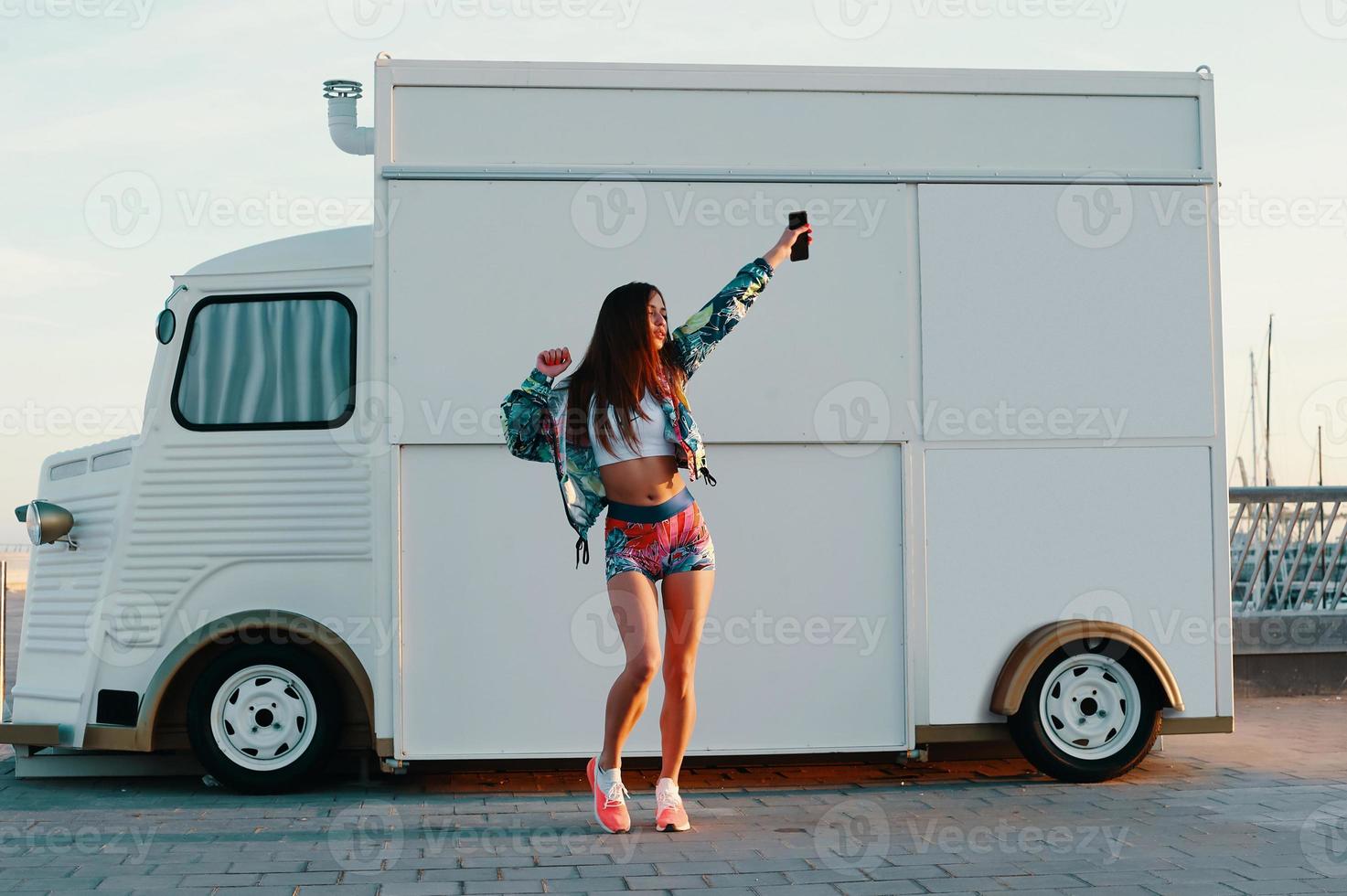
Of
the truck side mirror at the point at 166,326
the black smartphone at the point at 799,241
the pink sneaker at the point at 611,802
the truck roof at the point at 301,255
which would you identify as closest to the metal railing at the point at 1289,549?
the black smartphone at the point at 799,241

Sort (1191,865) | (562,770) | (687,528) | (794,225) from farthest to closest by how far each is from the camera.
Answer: (562,770), (794,225), (687,528), (1191,865)

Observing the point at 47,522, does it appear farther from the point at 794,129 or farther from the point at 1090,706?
the point at 1090,706

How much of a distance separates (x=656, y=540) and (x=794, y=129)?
209cm

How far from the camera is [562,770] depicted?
636 cm

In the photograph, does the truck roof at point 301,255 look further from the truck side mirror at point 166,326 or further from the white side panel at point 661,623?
the white side panel at point 661,623

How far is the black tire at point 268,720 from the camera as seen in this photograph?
585 cm

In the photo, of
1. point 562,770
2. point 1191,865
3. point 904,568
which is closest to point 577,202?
point 904,568

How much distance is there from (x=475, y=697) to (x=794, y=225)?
236cm

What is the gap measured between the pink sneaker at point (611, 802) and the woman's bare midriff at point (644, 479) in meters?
1.00

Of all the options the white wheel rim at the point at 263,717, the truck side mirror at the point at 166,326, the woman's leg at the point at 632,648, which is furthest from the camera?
the truck side mirror at the point at 166,326

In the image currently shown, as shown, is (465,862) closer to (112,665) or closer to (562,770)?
(562,770)

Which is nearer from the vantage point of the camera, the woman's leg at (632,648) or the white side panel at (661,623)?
the woman's leg at (632,648)

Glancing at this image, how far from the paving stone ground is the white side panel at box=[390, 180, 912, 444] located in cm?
155

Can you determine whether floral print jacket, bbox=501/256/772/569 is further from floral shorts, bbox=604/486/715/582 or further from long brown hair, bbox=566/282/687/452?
floral shorts, bbox=604/486/715/582
